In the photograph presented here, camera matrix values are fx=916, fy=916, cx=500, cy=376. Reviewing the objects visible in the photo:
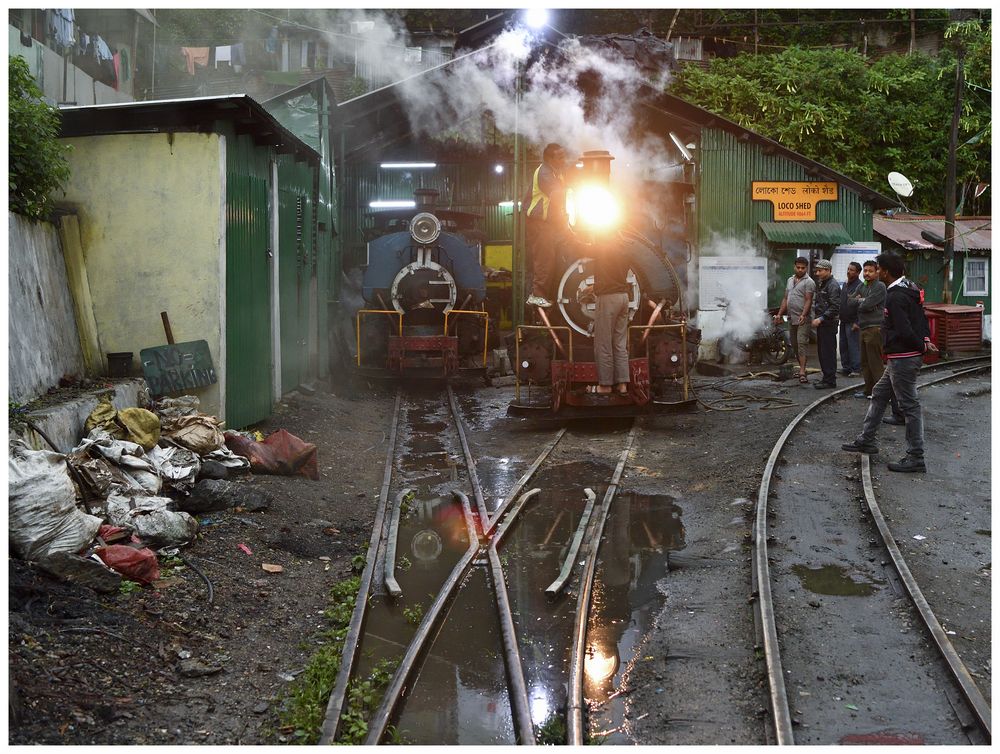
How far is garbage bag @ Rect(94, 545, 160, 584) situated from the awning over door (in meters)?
17.0

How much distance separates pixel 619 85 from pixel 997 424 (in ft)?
52.9

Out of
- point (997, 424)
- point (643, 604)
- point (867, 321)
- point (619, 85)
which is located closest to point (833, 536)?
point (997, 424)

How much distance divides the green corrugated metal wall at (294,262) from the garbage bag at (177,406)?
3775mm

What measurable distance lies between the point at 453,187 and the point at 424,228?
8791 mm

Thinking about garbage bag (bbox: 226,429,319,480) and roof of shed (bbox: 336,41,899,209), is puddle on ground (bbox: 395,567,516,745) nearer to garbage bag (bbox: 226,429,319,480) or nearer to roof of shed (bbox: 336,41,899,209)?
garbage bag (bbox: 226,429,319,480)

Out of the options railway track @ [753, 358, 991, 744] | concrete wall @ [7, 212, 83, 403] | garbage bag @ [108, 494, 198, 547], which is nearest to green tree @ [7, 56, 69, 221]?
concrete wall @ [7, 212, 83, 403]

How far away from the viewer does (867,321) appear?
11.4 meters

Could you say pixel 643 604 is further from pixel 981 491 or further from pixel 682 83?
pixel 682 83

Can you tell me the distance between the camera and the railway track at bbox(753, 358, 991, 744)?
158 inches

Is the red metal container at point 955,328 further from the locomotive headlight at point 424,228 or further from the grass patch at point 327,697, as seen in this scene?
the grass patch at point 327,697

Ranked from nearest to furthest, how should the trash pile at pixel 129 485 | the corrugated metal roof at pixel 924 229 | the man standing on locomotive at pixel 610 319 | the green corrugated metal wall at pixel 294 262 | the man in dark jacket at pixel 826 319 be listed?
the trash pile at pixel 129 485 → the man standing on locomotive at pixel 610 319 → the green corrugated metal wall at pixel 294 262 → the man in dark jacket at pixel 826 319 → the corrugated metal roof at pixel 924 229

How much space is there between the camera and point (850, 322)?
45.5 feet

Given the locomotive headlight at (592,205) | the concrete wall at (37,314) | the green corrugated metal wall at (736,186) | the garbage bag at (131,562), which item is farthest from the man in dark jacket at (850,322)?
the garbage bag at (131,562)

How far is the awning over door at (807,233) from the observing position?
1994 cm
